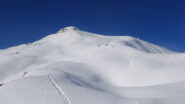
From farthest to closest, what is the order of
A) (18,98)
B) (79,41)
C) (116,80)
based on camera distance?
1. (79,41)
2. (116,80)
3. (18,98)

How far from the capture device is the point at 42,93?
1238cm

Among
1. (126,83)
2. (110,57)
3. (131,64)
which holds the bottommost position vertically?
(126,83)

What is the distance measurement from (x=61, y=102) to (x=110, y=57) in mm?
35470

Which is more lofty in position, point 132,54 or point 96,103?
point 132,54

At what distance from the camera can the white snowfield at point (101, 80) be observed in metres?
11.7

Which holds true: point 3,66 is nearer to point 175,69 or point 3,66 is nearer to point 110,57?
point 110,57

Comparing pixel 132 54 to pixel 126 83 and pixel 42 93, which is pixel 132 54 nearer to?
pixel 126 83

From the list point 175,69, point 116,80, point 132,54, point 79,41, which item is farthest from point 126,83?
point 79,41

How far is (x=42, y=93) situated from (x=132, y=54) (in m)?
34.4

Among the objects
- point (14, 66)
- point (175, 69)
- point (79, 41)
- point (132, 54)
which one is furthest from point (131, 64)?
point (79, 41)

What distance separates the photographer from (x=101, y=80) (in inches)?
1172

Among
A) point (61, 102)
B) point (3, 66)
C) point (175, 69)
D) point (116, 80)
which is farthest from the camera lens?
point (3, 66)

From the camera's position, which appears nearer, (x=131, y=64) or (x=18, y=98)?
(x=18, y=98)

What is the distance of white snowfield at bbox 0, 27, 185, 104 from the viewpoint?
11.7 meters
